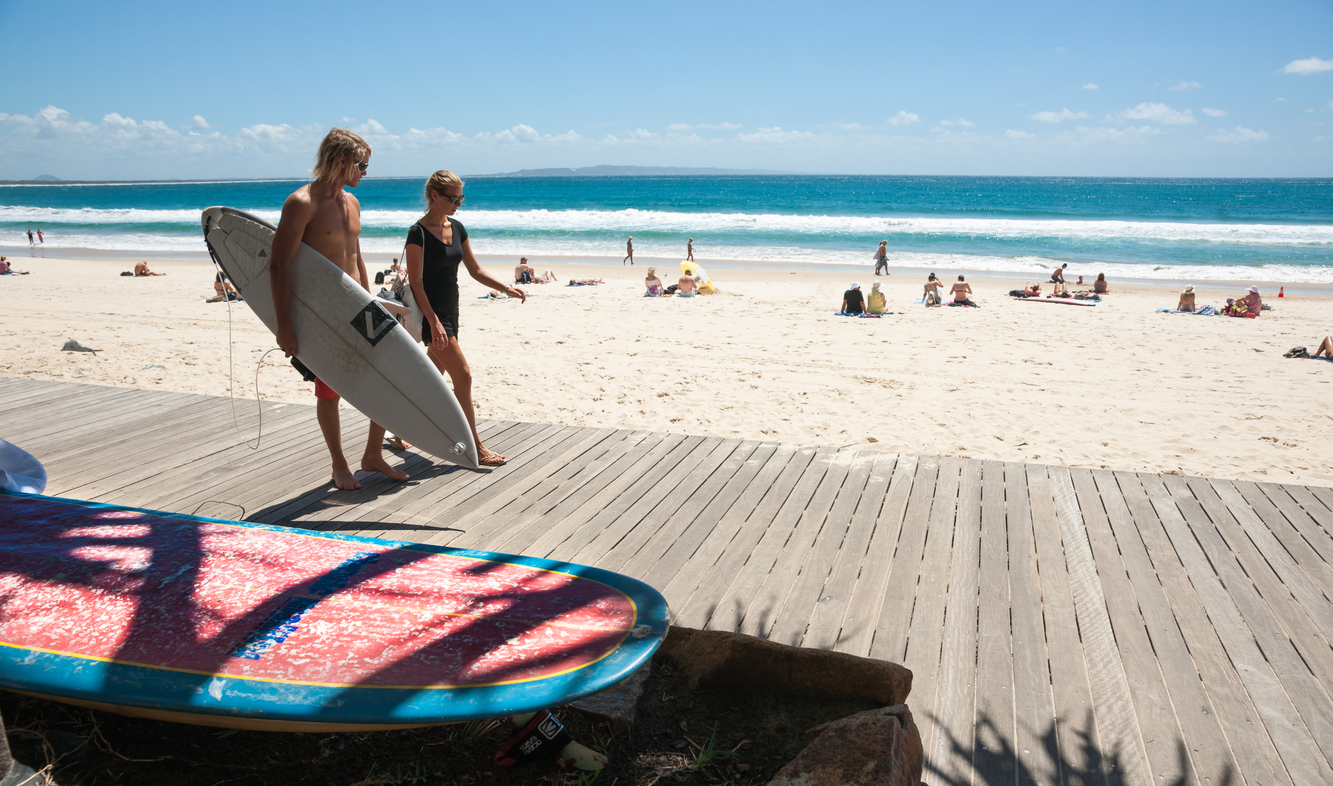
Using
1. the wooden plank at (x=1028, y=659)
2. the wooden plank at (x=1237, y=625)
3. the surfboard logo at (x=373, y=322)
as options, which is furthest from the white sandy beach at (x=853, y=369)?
the surfboard logo at (x=373, y=322)

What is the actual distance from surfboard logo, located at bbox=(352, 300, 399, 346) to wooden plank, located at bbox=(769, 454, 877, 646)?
2207 millimetres

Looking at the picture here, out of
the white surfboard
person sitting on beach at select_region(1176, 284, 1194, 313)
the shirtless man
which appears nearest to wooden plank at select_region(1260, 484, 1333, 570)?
the white surfboard

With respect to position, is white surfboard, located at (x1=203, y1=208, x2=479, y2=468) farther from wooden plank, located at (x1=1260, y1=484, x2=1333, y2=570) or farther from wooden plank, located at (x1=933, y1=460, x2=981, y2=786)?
wooden plank, located at (x1=1260, y1=484, x2=1333, y2=570)

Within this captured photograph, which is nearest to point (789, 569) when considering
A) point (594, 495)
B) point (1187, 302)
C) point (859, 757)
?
point (594, 495)

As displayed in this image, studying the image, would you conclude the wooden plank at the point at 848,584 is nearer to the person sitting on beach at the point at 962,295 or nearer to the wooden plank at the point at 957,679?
the wooden plank at the point at 957,679

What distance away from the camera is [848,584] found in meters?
3.06

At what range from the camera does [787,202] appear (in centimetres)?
5994

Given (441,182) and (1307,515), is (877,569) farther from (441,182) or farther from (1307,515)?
(441,182)

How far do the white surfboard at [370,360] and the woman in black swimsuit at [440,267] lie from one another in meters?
0.35

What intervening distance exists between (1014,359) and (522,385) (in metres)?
5.92

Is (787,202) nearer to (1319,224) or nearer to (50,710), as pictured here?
(1319,224)

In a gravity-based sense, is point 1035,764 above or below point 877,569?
below

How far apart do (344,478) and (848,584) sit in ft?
8.66

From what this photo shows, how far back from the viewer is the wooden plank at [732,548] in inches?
112
